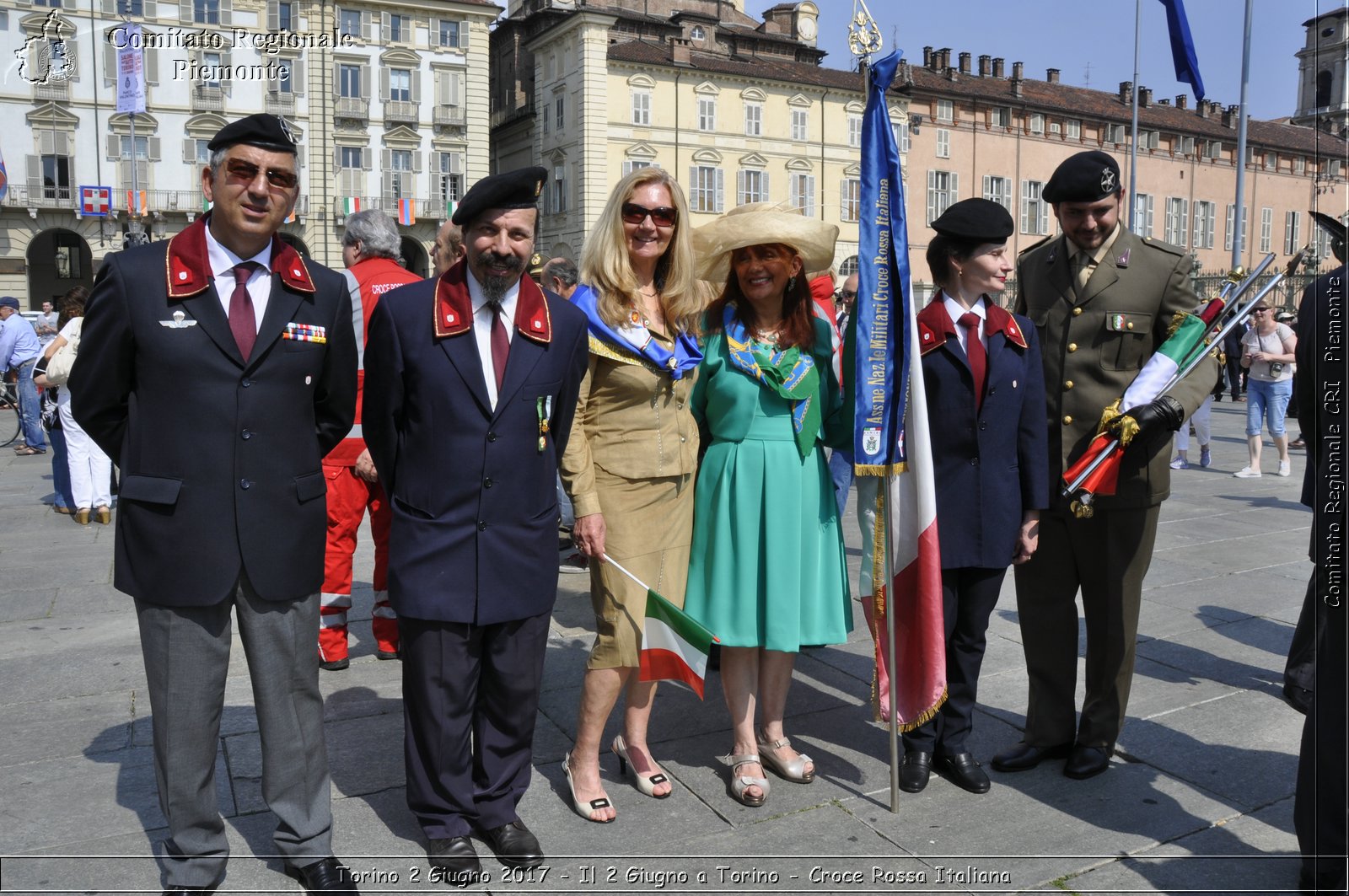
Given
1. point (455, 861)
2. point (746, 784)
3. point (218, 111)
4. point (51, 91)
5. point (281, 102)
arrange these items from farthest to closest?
point (281, 102) → point (218, 111) → point (51, 91) → point (746, 784) → point (455, 861)

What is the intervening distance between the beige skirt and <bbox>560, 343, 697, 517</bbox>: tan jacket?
0.17 feet

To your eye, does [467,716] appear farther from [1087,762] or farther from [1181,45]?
[1181,45]

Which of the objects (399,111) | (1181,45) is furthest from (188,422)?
(399,111)

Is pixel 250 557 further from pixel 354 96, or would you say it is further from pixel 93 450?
pixel 354 96

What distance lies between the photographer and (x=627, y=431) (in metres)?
3.76

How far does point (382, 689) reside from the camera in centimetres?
502

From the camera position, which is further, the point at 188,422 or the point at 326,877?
the point at 326,877

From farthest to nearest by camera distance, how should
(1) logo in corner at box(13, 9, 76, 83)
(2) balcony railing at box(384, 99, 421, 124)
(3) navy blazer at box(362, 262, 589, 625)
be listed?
(2) balcony railing at box(384, 99, 421, 124)
(1) logo in corner at box(13, 9, 76, 83)
(3) navy blazer at box(362, 262, 589, 625)

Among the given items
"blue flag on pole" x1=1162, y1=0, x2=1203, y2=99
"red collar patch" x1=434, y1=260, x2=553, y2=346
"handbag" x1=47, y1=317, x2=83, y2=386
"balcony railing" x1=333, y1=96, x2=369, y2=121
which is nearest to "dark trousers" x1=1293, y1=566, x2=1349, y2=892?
"red collar patch" x1=434, y1=260, x2=553, y2=346

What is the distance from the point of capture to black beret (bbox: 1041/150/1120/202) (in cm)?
386

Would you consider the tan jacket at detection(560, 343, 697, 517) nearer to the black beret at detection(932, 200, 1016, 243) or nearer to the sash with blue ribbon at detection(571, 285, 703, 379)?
the sash with blue ribbon at detection(571, 285, 703, 379)

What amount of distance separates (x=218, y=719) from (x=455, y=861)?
2.67 ft

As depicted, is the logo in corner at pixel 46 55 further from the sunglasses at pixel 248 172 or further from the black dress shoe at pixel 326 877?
the black dress shoe at pixel 326 877

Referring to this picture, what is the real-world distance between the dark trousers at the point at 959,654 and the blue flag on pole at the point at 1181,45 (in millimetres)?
3136
